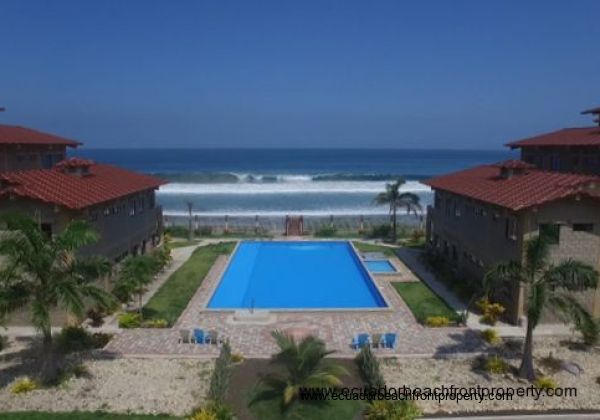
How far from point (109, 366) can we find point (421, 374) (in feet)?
31.8

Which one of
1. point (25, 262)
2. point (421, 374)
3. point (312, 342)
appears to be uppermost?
point (25, 262)

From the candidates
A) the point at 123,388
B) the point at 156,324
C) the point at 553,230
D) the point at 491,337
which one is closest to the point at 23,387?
the point at 123,388

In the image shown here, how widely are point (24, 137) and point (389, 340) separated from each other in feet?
66.2

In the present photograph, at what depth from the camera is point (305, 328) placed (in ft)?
66.6

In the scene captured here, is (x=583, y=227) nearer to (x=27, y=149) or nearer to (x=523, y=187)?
(x=523, y=187)

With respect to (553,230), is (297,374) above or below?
below

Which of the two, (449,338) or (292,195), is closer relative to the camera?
(449,338)

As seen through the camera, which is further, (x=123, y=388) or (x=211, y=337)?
(x=211, y=337)

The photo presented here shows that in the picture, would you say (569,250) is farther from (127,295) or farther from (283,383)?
(127,295)

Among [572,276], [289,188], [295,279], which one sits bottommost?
[295,279]

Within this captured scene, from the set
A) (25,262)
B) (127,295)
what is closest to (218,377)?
(25,262)

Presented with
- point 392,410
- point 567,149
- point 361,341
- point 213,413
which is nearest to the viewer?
point 213,413

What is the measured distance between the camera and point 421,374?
16.2 m

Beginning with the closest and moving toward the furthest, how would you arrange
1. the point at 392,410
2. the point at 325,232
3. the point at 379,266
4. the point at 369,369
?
the point at 392,410 < the point at 369,369 < the point at 379,266 < the point at 325,232
